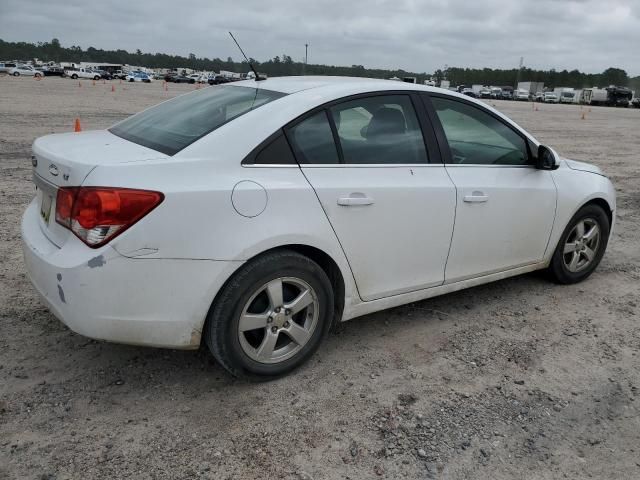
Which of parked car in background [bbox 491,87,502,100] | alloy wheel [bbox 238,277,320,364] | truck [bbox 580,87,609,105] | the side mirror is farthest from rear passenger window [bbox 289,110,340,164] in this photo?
parked car in background [bbox 491,87,502,100]

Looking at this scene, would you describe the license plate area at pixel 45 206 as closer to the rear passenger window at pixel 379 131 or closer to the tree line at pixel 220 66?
the rear passenger window at pixel 379 131

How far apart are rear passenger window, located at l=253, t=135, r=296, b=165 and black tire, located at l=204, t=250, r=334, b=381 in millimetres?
482

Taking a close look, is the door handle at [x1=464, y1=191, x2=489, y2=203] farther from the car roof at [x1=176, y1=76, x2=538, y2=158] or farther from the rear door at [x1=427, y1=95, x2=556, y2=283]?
the car roof at [x1=176, y1=76, x2=538, y2=158]

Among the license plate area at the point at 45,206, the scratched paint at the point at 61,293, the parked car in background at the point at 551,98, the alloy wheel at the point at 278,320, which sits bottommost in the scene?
the alloy wheel at the point at 278,320

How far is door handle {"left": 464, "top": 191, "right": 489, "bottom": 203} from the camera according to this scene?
12.2 feet

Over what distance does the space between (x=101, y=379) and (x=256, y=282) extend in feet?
3.53

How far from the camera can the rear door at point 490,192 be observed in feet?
12.3

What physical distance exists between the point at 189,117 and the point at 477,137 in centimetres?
201

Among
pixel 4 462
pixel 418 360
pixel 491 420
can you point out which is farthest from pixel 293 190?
pixel 4 462

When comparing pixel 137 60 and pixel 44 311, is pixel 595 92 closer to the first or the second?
pixel 44 311

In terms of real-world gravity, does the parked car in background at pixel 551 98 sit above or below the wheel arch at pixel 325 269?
above

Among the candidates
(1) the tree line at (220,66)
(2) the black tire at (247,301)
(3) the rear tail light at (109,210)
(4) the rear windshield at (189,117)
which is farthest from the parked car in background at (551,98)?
(3) the rear tail light at (109,210)

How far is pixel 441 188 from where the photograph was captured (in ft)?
11.7

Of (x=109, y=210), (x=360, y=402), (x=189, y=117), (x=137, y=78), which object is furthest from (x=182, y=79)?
(x=360, y=402)
